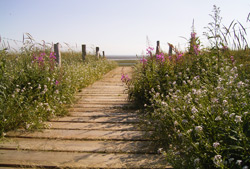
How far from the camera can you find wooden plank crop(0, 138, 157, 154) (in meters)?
2.63

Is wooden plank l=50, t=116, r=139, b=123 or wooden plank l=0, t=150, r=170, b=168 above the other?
wooden plank l=50, t=116, r=139, b=123

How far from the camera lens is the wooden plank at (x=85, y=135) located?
3.01m

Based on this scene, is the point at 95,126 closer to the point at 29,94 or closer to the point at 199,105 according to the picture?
the point at 29,94

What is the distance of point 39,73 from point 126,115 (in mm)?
2115

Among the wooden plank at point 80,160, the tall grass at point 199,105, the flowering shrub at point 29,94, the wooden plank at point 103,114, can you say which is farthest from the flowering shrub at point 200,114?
the flowering shrub at point 29,94

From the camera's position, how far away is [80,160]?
93.4 inches

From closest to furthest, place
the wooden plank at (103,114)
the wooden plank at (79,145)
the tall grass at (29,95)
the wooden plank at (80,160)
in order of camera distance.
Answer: the wooden plank at (80,160) → the wooden plank at (79,145) → the tall grass at (29,95) → the wooden plank at (103,114)

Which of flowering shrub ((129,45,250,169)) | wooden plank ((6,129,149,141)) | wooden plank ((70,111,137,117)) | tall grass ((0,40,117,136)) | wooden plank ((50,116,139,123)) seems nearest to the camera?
flowering shrub ((129,45,250,169))

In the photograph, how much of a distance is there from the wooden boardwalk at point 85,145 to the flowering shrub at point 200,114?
Result: 30 cm

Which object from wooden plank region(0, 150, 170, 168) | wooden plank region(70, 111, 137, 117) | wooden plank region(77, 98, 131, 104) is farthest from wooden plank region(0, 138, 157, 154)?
wooden plank region(77, 98, 131, 104)

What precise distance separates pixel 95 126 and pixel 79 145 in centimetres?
76

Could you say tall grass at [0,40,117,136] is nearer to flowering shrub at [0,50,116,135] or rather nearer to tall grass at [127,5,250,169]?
flowering shrub at [0,50,116,135]

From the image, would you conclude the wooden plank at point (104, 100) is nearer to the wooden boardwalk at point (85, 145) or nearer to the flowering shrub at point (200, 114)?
the flowering shrub at point (200, 114)

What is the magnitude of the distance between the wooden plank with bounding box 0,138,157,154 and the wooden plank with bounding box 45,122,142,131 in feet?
1.70
